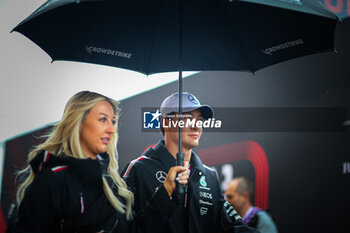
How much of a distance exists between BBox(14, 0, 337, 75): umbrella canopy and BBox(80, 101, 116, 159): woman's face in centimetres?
36

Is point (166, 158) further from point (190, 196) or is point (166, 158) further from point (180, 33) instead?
point (180, 33)

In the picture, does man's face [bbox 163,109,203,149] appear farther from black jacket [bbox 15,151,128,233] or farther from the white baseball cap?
black jacket [bbox 15,151,128,233]

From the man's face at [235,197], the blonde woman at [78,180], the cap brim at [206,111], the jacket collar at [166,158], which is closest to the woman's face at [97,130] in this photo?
the blonde woman at [78,180]

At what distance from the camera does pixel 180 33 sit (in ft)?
6.23

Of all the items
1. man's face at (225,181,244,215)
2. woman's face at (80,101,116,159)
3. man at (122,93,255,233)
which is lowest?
man's face at (225,181,244,215)

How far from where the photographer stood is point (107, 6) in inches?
73.3

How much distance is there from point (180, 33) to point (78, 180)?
0.86 meters

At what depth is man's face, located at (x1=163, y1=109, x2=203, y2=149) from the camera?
2.20m

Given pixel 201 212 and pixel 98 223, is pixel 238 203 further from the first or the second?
pixel 98 223

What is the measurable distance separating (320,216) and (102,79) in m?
2.32

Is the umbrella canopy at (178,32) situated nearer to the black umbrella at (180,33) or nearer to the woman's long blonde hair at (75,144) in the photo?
the black umbrella at (180,33)

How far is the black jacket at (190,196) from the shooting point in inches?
80.3

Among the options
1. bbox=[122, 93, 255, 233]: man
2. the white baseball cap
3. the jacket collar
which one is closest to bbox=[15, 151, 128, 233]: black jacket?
bbox=[122, 93, 255, 233]: man

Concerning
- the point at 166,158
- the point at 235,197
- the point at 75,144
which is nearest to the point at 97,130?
the point at 75,144
